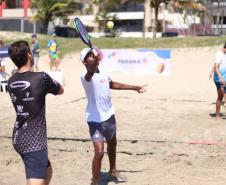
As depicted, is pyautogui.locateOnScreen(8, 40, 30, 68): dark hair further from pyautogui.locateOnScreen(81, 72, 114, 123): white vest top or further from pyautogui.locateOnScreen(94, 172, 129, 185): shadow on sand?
pyautogui.locateOnScreen(94, 172, 129, 185): shadow on sand

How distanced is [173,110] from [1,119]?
380cm

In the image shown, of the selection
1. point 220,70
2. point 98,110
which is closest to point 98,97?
point 98,110

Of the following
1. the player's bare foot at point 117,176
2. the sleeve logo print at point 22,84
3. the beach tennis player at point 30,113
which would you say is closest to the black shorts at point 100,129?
the player's bare foot at point 117,176

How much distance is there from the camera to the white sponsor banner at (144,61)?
1972cm

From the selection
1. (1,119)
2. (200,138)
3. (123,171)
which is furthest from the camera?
(1,119)

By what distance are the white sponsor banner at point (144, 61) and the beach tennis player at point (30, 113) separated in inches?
621

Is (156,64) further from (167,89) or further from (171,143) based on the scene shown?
(171,143)

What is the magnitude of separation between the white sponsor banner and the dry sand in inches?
171

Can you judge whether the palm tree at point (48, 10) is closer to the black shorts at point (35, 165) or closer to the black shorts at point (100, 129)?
the black shorts at point (100, 129)

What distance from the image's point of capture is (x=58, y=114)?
10.4 m

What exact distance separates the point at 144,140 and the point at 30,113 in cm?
413

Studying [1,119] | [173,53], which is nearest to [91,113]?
[1,119]

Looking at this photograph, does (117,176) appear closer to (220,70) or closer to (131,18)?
(220,70)

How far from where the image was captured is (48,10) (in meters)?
44.2
